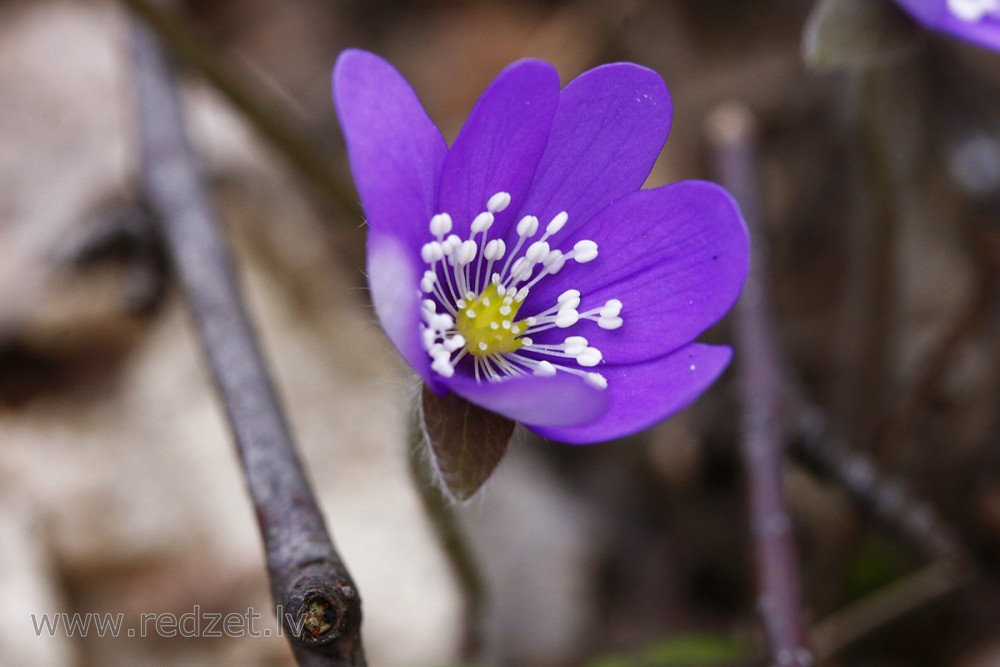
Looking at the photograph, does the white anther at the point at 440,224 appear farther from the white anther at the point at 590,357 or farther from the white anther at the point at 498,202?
the white anther at the point at 590,357

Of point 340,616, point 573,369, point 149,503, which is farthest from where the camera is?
point 149,503

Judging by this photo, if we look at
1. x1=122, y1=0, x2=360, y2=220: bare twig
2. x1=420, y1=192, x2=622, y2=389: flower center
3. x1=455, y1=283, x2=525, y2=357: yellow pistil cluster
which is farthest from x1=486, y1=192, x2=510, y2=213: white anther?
x1=122, y1=0, x2=360, y2=220: bare twig

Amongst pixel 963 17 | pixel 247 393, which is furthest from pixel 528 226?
pixel 963 17

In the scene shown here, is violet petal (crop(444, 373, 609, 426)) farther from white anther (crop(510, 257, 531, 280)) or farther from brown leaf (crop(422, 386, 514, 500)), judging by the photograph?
white anther (crop(510, 257, 531, 280))

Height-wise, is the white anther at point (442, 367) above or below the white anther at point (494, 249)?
below

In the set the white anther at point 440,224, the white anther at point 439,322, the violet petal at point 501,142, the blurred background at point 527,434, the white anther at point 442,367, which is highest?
the violet petal at point 501,142

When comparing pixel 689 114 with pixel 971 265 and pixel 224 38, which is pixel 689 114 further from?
pixel 224 38

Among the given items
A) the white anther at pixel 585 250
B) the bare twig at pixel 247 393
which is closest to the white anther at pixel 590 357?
the white anther at pixel 585 250

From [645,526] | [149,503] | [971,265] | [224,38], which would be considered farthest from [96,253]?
[971,265]
